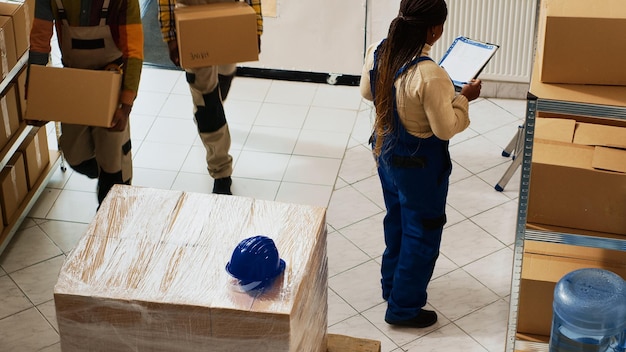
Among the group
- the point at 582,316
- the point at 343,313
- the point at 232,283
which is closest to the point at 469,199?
the point at 343,313

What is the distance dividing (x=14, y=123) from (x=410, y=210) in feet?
7.63

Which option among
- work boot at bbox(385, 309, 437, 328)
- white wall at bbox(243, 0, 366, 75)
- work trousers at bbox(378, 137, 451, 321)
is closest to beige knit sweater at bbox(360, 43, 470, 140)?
work trousers at bbox(378, 137, 451, 321)

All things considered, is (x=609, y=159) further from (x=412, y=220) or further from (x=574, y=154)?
(x=412, y=220)

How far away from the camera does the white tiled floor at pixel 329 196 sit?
176 inches

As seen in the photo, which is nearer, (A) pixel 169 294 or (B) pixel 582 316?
(A) pixel 169 294

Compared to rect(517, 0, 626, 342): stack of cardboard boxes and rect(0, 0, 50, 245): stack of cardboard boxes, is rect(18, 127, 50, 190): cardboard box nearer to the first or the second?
rect(0, 0, 50, 245): stack of cardboard boxes

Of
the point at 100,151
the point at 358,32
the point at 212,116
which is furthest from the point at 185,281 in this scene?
the point at 358,32

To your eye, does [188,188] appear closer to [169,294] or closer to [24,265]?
[24,265]

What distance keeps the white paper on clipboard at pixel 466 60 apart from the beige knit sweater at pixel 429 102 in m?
0.29

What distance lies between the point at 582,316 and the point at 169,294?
1563 mm

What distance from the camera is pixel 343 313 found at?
4.50 meters

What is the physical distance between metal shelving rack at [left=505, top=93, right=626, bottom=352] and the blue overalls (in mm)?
534

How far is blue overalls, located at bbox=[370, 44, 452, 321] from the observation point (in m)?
3.88

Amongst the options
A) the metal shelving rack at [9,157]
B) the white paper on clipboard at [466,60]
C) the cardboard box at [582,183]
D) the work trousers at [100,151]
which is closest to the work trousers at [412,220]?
the white paper on clipboard at [466,60]
